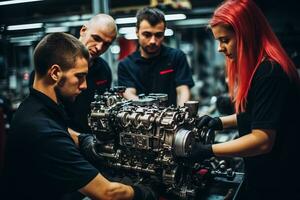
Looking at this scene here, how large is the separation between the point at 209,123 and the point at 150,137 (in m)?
0.43

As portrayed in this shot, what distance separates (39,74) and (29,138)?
0.32 meters

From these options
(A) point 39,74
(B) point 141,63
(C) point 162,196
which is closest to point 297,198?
(C) point 162,196

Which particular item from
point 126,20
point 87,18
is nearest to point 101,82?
point 87,18

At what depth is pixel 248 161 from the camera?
1750 mm

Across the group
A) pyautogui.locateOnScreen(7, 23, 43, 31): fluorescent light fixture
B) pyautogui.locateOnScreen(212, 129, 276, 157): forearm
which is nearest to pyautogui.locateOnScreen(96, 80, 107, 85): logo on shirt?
pyautogui.locateOnScreen(7, 23, 43, 31): fluorescent light fixture

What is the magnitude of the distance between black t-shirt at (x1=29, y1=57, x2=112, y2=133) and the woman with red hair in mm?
960

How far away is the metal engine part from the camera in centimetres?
161

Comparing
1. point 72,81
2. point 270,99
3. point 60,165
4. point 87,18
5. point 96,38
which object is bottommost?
point 60,165

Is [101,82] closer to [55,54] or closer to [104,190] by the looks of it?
[55,54]

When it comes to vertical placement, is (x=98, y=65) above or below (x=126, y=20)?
below

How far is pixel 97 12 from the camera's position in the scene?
3.28 meters

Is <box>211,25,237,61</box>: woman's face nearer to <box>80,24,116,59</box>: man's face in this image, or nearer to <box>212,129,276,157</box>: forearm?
<box>212,129,276,157</box>: forearm

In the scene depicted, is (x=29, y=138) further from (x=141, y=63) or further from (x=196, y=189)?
(x=141, y=63)

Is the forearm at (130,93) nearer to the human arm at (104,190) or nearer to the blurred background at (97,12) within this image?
the blurred background at (97,12)
